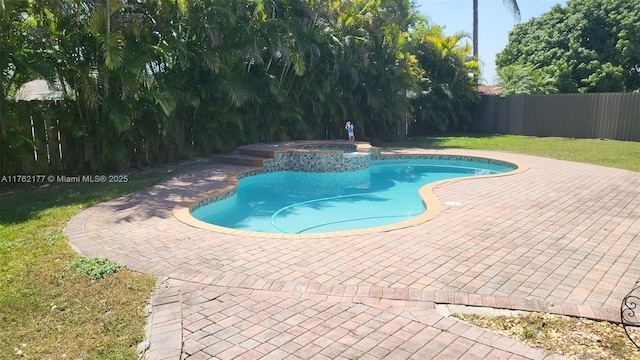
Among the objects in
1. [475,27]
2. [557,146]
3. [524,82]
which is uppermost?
[475,27]

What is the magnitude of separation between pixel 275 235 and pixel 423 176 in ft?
27.3

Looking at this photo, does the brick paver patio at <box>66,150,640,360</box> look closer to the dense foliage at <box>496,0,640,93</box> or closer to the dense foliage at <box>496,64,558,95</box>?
the dense foliage at <box>496,64,558,95</box>

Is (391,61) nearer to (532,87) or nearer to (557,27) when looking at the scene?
(532,87)

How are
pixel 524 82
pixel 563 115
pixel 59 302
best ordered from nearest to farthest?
pixel 59 302 < pixel 563 115 < pixel 524 82

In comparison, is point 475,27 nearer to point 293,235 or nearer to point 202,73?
point 202,73

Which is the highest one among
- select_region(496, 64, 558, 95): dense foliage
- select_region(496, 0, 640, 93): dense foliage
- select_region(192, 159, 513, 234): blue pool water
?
select_region(496, 0, 640, 93): dense foliage

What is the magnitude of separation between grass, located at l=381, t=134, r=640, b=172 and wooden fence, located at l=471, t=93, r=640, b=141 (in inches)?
32.4

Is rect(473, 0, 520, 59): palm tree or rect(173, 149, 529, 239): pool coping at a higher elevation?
rect(473, 0, 520, 59): palm tree

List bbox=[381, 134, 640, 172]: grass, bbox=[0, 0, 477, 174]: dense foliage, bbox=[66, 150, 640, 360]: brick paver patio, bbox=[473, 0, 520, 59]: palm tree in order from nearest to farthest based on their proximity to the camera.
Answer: bbox=[66, 150, 640, 360]: brick paver patio < bbox=[0, 0, 477, 174]: dense foliage < bbox=[381, 134, 640, 172]: grass < bbox=[473, 0, 520, 59]: palm tree

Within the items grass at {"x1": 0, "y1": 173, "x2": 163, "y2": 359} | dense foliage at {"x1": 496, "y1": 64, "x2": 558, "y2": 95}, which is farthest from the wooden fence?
grass at {"x1": 0, "y1": 173, "x2": 163, "y2": 359}

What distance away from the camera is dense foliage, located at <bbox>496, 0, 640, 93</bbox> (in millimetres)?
24312

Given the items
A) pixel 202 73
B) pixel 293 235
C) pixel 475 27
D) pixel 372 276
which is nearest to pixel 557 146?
pixel 475 27

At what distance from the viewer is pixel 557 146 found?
16750 millimetres

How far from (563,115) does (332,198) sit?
14.6 metres
